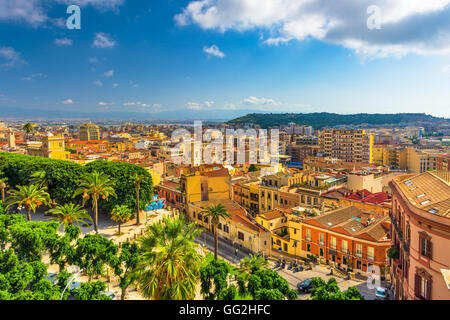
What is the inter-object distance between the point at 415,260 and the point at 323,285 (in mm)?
5097

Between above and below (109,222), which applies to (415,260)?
above

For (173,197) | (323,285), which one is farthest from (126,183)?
(323,285)

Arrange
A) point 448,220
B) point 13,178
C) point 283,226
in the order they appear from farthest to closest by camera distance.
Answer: point 13,178
point 283,226
point 448,220

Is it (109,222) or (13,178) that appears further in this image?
(13,178)

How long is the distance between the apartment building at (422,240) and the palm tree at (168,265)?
1142 cm

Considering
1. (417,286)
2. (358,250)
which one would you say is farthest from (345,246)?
(417,286)

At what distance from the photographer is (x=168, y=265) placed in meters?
16.4

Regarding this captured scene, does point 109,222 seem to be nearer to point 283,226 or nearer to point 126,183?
point 126,183

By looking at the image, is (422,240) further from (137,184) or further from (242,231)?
(137,184)

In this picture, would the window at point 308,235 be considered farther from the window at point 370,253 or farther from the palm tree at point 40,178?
the palm tree at point 40,178

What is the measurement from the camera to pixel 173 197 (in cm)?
4962
